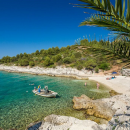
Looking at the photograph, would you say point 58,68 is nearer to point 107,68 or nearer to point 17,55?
point 107,68

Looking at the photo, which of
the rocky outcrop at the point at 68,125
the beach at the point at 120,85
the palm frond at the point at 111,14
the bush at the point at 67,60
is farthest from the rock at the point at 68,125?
the bush at the point at 67,60

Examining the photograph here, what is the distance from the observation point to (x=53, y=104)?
13.6 meters

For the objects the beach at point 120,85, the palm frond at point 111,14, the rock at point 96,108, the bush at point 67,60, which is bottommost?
the rock at point 96,108

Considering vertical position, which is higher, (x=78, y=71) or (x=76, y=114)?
(x=78, y=71)

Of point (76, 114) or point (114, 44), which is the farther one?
point (76, 114)

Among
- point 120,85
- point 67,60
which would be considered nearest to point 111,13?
point 120,85

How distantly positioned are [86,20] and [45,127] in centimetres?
840

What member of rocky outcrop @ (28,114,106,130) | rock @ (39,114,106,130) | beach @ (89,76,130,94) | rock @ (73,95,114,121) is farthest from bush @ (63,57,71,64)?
rocky outcrop @ (28,114,106,130)

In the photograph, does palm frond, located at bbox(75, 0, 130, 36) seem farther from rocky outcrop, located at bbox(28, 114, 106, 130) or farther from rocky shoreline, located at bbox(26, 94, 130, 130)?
rocky outcrop, located at bbox(28, 114, 106, 130)

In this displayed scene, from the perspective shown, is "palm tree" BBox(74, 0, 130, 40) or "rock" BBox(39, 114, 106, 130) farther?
"rock" BBox(39, 114, 106, 130)

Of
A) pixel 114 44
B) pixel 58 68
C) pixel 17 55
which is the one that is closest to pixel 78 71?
pixel 58 68

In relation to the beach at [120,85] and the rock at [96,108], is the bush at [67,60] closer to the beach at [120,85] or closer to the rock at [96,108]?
the beach at [120,85]

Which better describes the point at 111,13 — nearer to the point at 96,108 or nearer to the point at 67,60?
the point at 96,108

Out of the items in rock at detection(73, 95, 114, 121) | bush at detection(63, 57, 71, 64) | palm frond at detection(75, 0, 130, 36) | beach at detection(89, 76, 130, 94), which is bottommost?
rock at detection(73, 95, 114, 121)
